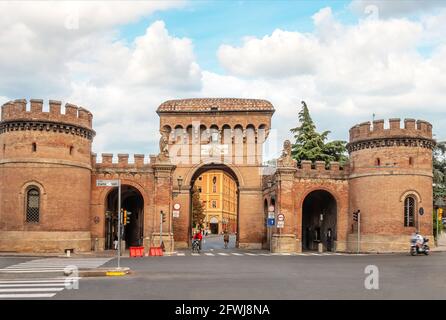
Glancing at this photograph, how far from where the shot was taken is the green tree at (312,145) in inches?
2264

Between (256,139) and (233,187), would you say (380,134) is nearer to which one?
(256,139)

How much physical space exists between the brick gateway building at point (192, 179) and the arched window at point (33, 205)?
60 mm

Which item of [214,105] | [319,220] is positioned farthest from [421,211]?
[214,105]

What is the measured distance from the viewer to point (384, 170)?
38.0m

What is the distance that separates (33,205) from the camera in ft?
117

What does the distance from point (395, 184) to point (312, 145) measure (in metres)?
20.9

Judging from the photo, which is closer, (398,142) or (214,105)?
(398,142)

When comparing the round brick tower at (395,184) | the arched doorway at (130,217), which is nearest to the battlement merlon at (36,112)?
the arched doorway at (130,217)

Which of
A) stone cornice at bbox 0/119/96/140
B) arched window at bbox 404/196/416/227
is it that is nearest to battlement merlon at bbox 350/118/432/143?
arched window at bbox 404/196/416/227

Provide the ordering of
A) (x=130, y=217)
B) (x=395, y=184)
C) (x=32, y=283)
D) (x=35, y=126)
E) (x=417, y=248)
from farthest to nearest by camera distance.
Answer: (x=130, y=217)
(x=395, y=184)
(x=35, y=126)
(x=417, y=248)
(x=32, y=283)

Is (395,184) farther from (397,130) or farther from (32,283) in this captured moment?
(32,283)

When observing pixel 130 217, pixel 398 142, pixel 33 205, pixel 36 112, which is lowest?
pixel 130 217

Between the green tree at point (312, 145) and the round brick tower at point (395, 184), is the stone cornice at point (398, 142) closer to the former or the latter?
the round brick tower at point (395, 184)
